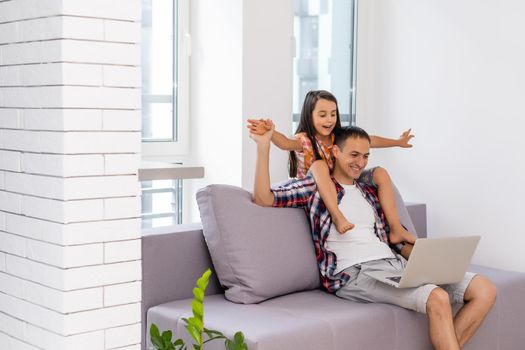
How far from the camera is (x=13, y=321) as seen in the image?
6.19 ft

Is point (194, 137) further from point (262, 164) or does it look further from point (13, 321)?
point (13, 321)

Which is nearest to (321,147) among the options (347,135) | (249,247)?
(347,135)

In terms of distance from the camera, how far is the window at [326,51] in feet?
14.3

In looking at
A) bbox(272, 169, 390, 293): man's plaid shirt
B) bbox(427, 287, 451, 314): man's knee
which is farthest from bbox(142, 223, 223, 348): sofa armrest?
bbox(427, 287, 451, 314): man's knee

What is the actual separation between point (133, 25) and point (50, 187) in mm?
375

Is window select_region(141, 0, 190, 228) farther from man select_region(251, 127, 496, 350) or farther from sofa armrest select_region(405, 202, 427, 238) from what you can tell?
sofa armrest select_region(405, 202, 427, 238)

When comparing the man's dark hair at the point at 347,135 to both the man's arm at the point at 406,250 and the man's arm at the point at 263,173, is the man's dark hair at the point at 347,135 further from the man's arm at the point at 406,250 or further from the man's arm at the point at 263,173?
the man's arm at the point at 406,250

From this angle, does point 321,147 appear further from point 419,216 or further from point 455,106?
point 455,106

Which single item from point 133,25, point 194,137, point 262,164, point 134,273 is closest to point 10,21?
point 133,25

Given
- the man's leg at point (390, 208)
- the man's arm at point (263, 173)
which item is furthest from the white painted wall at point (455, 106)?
the man's arm at point (263, 173)

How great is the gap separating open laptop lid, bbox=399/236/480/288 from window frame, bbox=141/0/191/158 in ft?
4.47

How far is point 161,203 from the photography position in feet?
13.1

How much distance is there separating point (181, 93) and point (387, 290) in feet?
4.56

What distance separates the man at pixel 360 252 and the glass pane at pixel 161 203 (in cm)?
73
